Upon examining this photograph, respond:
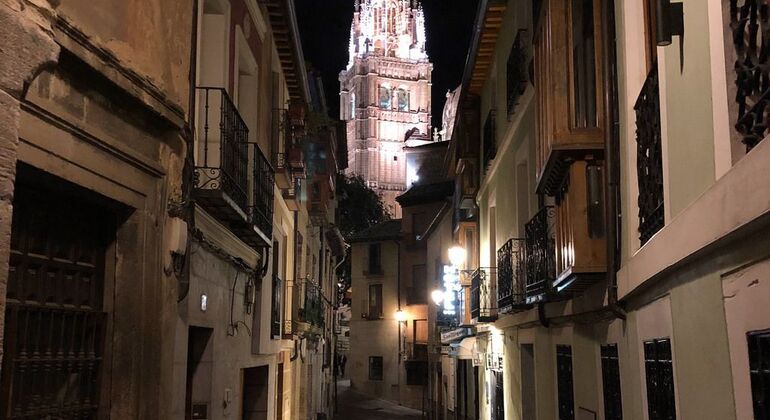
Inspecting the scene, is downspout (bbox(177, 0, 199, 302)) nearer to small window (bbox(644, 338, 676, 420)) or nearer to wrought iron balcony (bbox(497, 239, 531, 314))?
small window (bbox(644, 338, 676, 420))

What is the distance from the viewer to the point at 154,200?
644 cm

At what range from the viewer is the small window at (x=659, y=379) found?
17.3 ft

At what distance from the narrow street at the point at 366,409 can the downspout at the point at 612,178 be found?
30804mm

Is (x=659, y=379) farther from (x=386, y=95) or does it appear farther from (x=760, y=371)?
(x=386, y=95)

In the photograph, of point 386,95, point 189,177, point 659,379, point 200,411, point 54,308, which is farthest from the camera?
point 386,95

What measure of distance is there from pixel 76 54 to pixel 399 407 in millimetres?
40951

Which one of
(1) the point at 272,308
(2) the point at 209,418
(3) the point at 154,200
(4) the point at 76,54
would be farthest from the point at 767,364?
(1) the point at 272,308

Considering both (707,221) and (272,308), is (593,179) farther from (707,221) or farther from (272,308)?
(272,308)

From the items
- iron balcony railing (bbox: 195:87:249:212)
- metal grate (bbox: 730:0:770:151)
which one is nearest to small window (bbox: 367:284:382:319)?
iron balcony railing (bbox: 195:87:249:212)

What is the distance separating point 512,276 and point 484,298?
12.9ft

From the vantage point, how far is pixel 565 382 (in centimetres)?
1010

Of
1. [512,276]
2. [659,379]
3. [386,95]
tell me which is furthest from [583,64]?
[386,95]

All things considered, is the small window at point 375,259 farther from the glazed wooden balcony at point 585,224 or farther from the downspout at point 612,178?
the downspout at point 612,178

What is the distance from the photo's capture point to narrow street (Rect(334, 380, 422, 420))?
37906 millimetres
